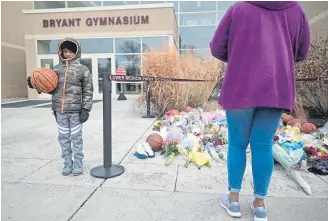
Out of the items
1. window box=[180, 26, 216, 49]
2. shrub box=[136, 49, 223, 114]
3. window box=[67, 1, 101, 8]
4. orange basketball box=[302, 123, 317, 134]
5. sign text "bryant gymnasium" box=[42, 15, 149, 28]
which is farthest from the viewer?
window box=[67, 1, 101, 8]

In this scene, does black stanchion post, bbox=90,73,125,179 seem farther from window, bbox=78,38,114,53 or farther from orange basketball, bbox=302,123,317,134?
window, bbox=78,38,114,53

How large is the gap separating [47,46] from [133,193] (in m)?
17.1

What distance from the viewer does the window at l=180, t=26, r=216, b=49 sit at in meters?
19.1

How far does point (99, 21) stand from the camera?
16.8 meters

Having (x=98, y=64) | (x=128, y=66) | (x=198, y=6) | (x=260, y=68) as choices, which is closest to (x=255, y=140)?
(x=260, y=68)

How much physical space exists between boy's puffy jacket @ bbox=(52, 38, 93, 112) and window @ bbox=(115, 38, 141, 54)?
540 inches

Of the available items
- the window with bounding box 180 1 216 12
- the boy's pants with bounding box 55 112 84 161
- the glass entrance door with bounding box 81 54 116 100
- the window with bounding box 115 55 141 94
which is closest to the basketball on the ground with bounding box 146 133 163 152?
the boy's pants with bounding box 55 112 84 161

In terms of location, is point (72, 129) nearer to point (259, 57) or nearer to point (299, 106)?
point (259, 57)

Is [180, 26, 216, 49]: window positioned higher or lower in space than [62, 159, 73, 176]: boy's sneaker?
higher

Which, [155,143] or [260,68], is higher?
[260,68]

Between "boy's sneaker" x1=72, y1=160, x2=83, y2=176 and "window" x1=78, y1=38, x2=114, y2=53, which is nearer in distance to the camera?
"boy's sneaker" x1=72, y1=160, x2=83, y2=176

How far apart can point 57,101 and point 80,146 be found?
0.59 m

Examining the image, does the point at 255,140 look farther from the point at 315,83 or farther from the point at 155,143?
the point at 315,83

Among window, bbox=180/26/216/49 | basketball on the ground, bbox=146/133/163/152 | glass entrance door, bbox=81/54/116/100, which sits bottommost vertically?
basketball on the ground, bbox=146/133/163/152
